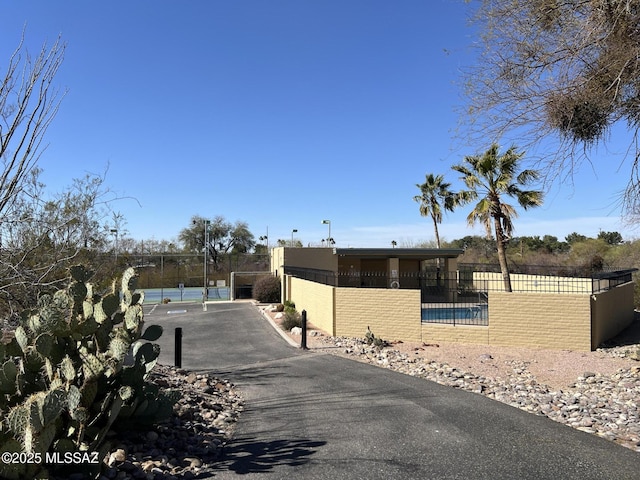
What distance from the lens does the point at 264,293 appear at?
25.5 metres

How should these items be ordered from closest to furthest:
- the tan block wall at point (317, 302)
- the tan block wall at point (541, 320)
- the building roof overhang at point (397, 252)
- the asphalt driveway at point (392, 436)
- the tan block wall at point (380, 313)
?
the asphalt driveway at point (392, 436) → the tan block wall at point (541, 320) → the tan block wall at point (380, 313) → the tan block wall at point (317, 302) → the building roof overhang at point (397, 252)

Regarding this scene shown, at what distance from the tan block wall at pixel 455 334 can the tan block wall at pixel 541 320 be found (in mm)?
284

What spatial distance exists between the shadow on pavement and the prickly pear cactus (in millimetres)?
888

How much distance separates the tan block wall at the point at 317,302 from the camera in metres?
14.6

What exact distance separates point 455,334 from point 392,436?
29.8 feet

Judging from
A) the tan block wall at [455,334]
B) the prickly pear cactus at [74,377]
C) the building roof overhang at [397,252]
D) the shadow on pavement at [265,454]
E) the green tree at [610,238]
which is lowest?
the tan block wall at [455,334]

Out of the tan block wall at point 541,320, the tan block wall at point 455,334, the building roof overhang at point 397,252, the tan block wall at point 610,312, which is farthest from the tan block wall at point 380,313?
the building roof overhang at point 397,252

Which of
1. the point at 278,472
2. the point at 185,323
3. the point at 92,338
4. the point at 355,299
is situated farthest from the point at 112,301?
the point at 185,323

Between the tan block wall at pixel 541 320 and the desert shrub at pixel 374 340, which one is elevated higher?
the tan block wall at pixel 541 320

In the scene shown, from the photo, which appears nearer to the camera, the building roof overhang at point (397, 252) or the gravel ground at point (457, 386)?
the gravel ground at point (457, 386)

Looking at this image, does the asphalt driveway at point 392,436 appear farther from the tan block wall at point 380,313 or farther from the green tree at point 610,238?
the green tree at point 610,238

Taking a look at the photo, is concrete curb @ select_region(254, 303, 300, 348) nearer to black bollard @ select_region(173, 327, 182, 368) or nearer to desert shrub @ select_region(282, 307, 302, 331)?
desert shrub @ select_region(282, 307, 302, 331)

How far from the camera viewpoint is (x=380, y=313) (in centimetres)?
1400

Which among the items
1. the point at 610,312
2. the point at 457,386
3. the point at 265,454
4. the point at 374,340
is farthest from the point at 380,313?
the point at 265,454
